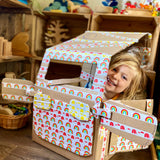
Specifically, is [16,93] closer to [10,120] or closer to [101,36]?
[10,120]

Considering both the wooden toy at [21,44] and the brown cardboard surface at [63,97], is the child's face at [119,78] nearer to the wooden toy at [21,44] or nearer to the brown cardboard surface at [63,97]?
the brown cardboard surface at [63,97]

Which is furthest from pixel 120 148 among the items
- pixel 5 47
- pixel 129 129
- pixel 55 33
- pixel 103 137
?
pixel 55 33

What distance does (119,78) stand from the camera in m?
0.84

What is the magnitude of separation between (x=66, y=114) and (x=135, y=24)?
113 cm

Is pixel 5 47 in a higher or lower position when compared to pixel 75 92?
higher

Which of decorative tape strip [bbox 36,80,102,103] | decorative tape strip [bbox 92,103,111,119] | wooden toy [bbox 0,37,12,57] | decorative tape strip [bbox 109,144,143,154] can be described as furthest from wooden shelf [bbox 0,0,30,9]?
decorative tape strip [bbox 109,144,143,154]

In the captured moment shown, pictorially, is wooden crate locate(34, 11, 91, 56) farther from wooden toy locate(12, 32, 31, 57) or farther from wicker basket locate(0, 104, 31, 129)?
wicker basket locate(0, 104, 31, 129)

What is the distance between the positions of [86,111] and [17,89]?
365 mm

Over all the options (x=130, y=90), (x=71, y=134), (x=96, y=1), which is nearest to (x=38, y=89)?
(x=71, y=134)

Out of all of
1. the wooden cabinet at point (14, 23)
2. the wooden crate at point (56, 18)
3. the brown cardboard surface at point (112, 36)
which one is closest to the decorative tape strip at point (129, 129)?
the brown cardboard surface at point (112, 36)

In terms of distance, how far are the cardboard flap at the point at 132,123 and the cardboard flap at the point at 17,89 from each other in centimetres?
40

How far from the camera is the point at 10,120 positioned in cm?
96

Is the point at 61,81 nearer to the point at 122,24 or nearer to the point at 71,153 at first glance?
the point at 71,153

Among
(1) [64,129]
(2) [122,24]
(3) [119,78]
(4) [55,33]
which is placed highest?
(2) [122,24]
